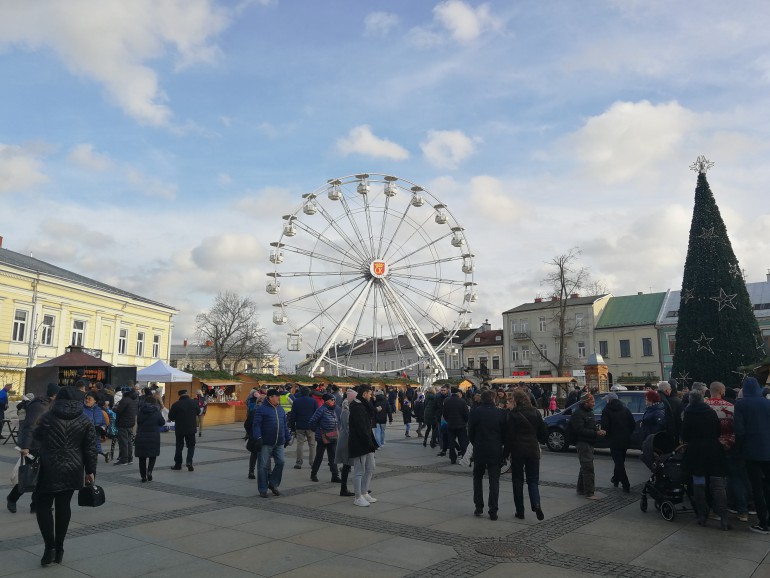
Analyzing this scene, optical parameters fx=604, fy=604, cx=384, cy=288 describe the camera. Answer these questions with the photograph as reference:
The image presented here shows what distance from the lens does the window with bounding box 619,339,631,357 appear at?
65938 millimetres

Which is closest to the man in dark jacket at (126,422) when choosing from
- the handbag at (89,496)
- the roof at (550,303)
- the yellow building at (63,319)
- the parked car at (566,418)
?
the handbag at (89,496)

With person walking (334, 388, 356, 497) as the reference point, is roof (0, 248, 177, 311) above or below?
above

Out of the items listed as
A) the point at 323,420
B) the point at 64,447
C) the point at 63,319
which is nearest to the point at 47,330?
the point at 63,319

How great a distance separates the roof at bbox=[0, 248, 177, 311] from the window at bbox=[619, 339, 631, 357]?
1850 inches

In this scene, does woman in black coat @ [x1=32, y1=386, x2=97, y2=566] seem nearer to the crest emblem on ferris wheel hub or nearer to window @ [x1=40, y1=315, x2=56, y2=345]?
the crest emblem on ferris wheel hub

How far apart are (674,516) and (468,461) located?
4493 millimetres

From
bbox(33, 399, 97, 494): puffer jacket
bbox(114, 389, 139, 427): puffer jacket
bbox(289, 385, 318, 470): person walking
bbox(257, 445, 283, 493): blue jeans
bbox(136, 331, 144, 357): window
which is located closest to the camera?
bbox(33, 399, 97, 494): puffer jacket

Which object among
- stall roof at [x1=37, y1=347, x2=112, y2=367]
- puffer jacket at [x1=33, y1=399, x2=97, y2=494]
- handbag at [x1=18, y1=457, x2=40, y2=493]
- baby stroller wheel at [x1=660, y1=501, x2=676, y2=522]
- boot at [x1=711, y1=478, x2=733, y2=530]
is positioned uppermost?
stall roof at [x1=37, y1=347, x2=112, y2=367]

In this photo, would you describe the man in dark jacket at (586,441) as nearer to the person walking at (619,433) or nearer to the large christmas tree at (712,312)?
the person walking at (619,433)

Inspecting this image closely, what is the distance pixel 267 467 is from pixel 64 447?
446 cm

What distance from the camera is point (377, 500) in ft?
33.0

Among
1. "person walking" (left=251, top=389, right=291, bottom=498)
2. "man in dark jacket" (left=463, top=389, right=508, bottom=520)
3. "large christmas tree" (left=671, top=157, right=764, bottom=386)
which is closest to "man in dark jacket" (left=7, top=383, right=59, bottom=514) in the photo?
"person walking" (left=251, top=389, right=291, bottom=498)

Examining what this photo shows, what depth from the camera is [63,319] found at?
1679 inches

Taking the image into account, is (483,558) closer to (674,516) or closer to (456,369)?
(674,516)
